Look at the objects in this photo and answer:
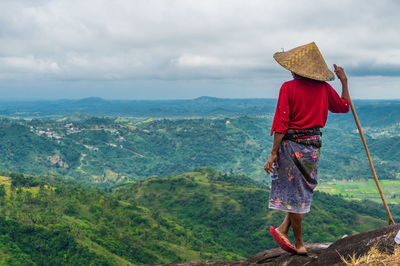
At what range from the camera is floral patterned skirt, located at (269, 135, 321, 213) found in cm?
565

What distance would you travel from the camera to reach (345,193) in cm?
18200

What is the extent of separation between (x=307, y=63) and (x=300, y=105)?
0.77 m

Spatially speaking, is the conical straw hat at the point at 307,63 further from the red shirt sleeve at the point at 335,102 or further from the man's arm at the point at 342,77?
the man's arm at the point at 342,77

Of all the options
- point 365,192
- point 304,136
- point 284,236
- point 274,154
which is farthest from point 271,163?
point 365,192

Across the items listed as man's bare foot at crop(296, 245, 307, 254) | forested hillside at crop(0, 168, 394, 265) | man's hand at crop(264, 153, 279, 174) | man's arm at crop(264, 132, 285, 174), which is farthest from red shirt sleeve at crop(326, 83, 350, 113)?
forested hillside at crop(0, 168, 394, 265)

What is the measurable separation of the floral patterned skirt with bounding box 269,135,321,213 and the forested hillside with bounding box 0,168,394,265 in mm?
42537

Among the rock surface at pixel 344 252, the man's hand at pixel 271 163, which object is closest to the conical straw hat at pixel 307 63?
the man's hand at pixel 271 163

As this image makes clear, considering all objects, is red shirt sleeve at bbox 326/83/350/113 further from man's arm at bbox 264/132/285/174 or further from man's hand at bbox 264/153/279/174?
man's hand at bbox 264/153/279/174

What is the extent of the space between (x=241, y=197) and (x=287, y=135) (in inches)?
4228

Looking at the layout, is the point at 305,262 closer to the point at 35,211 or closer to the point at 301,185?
the point at 301,185

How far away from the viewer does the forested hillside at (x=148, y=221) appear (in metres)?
45.3

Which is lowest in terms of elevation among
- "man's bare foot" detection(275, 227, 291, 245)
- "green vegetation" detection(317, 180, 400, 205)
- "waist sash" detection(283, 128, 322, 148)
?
"green vegetation" detection(317, 180, 400, 205)

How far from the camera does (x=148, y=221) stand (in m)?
74.6

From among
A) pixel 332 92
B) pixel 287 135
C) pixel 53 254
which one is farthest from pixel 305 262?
pixel 53 254
